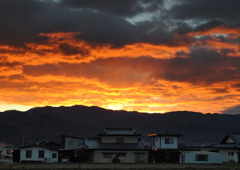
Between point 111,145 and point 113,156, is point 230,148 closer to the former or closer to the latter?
point 113,156

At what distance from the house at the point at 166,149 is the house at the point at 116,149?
87.1 inches

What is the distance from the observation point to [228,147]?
59875 millimetres

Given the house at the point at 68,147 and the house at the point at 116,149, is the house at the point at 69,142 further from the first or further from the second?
the house at the point at 116,149

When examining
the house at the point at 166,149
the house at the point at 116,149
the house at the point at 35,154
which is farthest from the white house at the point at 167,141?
the house at the point at 35,154

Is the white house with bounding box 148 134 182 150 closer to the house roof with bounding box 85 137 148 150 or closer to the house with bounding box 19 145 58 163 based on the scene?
the house roof with bounding box 85 137 148 150

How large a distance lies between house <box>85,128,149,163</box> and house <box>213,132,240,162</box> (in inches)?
643

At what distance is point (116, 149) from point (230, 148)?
73.6 ft

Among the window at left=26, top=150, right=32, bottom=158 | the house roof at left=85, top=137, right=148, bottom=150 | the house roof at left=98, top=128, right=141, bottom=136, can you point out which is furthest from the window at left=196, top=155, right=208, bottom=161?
the window at left=26, top=150, right=32, bottom=158

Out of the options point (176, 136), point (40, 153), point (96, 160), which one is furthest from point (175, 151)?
point (40, 153)

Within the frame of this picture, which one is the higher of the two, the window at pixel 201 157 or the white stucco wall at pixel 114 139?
the white stucco wall at pixel 114 139

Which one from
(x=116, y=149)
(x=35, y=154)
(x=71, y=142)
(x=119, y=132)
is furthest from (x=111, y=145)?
(x=35, y=154)

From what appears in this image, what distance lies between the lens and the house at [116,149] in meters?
55.5

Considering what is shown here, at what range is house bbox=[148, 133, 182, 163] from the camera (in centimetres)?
5647

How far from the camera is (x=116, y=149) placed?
183ft
